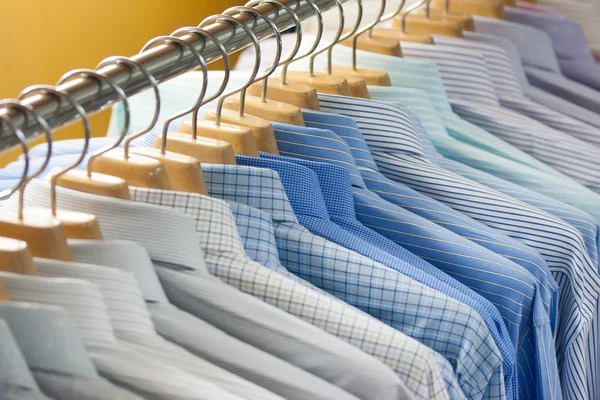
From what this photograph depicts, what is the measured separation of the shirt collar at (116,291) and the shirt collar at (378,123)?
42 centimetres

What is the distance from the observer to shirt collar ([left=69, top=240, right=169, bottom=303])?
26.9 inches

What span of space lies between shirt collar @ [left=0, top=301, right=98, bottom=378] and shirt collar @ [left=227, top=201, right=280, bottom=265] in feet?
0.76

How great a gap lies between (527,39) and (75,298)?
3.22 feet

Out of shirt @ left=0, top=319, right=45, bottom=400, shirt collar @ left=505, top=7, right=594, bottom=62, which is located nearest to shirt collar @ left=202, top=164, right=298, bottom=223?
shirt @ left=0, top=319, right=45, bottom=400

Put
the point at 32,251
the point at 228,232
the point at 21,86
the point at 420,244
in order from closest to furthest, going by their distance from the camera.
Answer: the point at 32,251 → the point at 228,232 → the point at 420,244 → the point at 21,86

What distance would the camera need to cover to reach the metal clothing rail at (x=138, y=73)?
631 millimetres

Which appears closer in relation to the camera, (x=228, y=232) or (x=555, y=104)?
(x=228, y=232)

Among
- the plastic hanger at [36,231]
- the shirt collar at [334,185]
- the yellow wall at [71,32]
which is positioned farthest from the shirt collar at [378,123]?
the yellow wall at [71,32]

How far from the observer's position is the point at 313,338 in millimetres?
727

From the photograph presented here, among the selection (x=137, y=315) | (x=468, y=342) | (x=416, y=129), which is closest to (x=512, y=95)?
(x=416, y=129)

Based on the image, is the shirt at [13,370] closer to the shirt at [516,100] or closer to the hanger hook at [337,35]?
the hanger hook at [337,35]

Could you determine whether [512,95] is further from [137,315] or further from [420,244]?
[137,315]

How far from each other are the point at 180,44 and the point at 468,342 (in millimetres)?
383

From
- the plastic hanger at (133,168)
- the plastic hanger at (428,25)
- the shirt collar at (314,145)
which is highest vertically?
the plastic hanger at (428,25)
